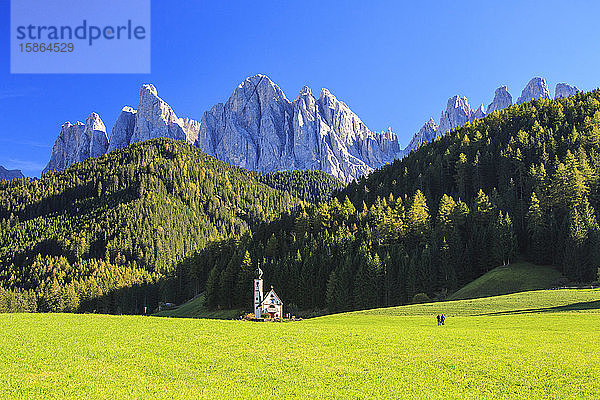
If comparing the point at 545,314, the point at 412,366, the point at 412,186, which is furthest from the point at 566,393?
the point at 412,186

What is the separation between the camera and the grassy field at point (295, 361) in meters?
19.0

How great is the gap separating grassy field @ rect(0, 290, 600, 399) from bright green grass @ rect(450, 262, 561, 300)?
35661 mm

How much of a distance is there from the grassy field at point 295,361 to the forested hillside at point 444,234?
157ft

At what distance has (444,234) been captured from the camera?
9675 centimetres

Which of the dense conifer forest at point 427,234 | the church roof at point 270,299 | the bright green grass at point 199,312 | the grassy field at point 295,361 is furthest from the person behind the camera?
the bright green grass at point 199,312

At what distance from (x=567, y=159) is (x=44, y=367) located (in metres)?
115

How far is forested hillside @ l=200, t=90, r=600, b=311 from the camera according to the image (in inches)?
3386

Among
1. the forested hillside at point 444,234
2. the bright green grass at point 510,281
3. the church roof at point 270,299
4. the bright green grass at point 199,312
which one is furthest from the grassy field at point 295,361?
the bright green grass at point 199,312

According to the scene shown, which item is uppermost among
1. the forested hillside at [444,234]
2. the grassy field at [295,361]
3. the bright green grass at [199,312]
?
the forested hillside at [444,234]

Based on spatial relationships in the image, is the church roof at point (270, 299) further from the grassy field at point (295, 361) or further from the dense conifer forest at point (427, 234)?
the grassy field at point (295, 361)

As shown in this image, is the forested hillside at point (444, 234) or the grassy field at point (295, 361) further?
the forested hillside at point (444, 234)

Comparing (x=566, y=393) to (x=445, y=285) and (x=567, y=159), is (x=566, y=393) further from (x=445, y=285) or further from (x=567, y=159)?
(x=567, y=159)

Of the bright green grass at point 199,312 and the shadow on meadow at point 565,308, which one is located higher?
the shadow on meadow at point 565,308

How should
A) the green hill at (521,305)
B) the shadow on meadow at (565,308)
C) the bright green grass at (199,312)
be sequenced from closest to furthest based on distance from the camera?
the shadow on meadow at (565,308) < the green hill at (521,305) < the bright green grass at (199,312)
